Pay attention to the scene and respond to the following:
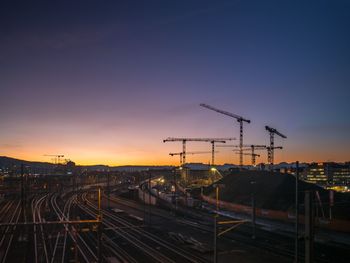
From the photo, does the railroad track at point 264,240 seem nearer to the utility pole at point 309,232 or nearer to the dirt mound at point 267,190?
the dirt mound at point 267,190

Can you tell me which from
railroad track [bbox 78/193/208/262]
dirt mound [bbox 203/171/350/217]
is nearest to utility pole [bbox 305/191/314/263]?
railroad track [bbox 78/193/208/262]

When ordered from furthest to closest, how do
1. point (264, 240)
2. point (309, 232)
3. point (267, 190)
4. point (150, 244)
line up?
point (267, 190)
point (264, 240)
point (150, 244)
point (309, 232)

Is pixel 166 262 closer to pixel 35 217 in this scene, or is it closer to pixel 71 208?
pixel 35 217

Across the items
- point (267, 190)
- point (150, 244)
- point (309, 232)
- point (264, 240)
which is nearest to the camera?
point (309, 232)

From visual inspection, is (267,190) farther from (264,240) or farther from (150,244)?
(150,244)

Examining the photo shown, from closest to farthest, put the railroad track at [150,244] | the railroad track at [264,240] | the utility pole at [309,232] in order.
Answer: the utility pole at [309,232] < the railroad track at [150,244] < the railroad track at [264,240]

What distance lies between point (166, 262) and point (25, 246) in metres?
16.7

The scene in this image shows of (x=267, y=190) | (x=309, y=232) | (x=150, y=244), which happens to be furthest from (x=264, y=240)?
(x=267, y=190)

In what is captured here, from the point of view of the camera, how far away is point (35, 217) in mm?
57188

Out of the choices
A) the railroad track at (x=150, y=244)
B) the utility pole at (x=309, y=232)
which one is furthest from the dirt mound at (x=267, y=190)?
the utility pole at (x=309, y=232)

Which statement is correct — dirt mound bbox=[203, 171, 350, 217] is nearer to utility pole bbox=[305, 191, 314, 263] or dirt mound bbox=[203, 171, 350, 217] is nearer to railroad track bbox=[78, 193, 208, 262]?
railroad track bbox=[78, 193, 208, 262]

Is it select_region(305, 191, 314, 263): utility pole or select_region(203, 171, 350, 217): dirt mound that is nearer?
select_region(305, 191, 314, 263): utility pole

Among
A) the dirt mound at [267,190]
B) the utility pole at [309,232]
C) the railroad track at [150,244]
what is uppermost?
the utility pole at [309,232]

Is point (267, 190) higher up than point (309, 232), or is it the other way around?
point (309, 232)
